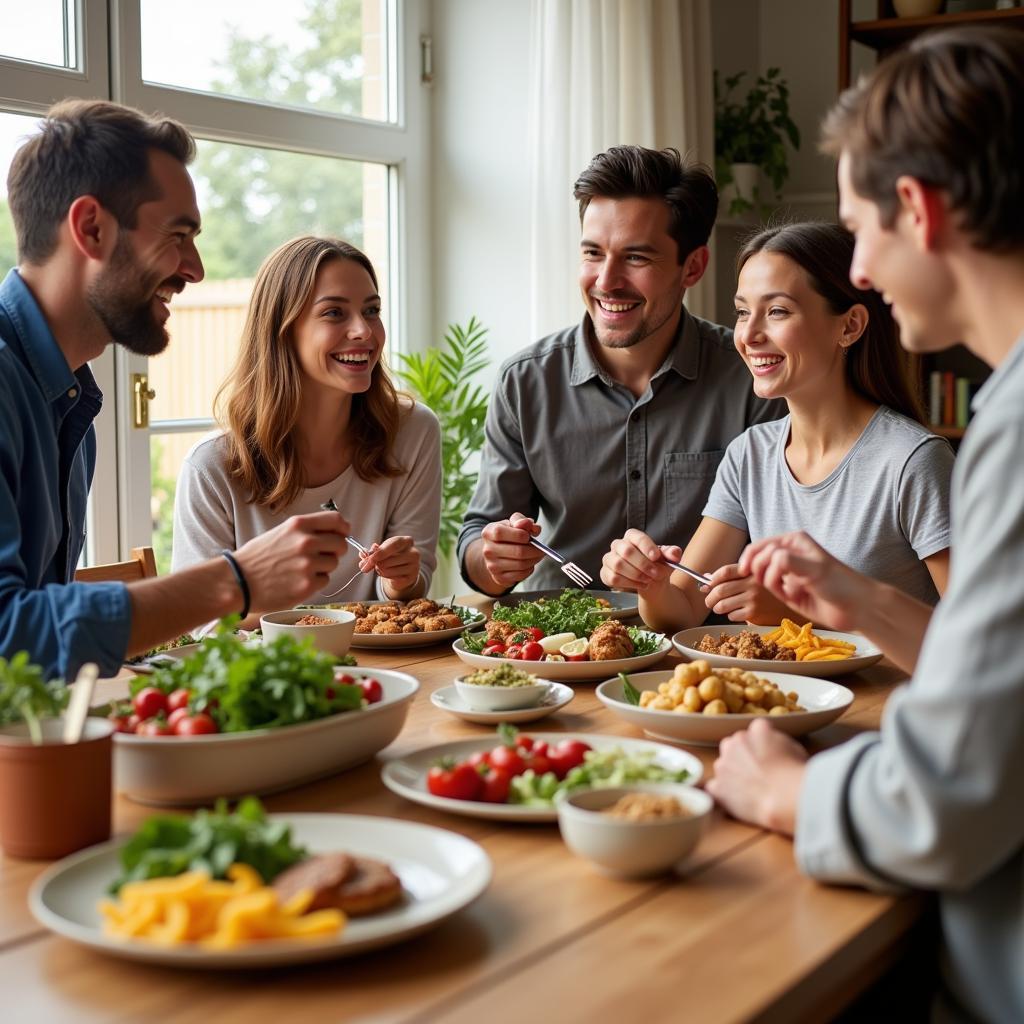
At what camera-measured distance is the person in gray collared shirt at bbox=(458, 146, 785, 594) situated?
10.0 feet

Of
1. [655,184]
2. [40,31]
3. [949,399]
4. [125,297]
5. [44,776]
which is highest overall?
[40,31]

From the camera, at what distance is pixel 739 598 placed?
6.85 ft

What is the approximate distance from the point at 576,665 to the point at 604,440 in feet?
4.07

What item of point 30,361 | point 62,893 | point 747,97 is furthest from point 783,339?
point 747,97

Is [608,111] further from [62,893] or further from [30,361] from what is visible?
[62,893]

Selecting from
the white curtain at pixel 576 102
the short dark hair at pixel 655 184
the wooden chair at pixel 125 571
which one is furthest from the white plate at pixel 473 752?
the white curtain at pixel 576 102

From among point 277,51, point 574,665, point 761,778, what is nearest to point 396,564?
point 574,665

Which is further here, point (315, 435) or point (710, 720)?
point (315, 435)

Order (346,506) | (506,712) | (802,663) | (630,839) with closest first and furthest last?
(630,839) → (506,712) → (802,663) → (346,506)

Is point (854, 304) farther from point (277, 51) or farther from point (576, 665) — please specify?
point (277, 51)

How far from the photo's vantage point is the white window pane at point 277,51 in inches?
143

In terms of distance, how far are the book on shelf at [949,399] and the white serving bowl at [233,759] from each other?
11.5 ft

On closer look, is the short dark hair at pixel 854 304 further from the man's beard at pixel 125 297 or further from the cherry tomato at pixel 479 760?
the cherry tomato at pixel 479 760

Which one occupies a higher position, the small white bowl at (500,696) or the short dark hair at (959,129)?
the short dark hair at (959,129)
